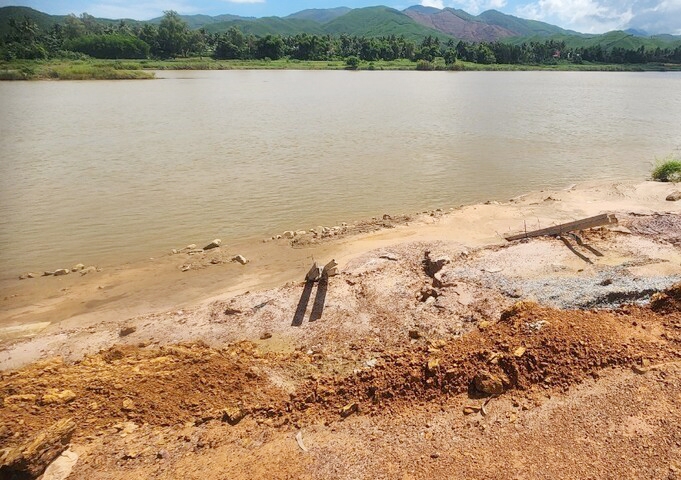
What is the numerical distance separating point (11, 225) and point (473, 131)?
82.2 ft

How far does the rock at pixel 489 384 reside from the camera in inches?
206

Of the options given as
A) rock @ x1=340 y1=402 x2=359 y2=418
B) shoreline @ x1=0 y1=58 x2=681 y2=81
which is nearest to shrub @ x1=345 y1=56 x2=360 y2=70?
shoreline @ x1=0 y1=58 x2=681 y2=81

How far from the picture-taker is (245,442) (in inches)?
195

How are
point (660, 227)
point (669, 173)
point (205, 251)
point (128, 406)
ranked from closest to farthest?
point (128, 406)
point (660, 227)
point (205, 251)
point (669, 173)

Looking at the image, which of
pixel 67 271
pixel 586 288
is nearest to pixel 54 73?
pixel 67 271

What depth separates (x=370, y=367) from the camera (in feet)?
20.0

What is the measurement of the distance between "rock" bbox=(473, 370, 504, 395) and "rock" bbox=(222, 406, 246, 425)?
9.79 feet

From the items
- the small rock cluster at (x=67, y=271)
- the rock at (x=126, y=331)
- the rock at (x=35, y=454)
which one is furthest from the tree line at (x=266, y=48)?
the rock at (x=35, y=454)

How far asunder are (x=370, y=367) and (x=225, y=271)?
5.28m

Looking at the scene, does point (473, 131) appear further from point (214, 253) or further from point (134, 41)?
point (134, 41)

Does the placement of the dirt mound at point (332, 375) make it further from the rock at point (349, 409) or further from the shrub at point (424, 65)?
the shrub at point (424, 65)

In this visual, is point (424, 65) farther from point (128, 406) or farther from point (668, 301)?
point (128, 406)

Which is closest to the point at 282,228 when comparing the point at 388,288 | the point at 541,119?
the point at 388,288

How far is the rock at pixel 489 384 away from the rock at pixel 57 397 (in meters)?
5.24
